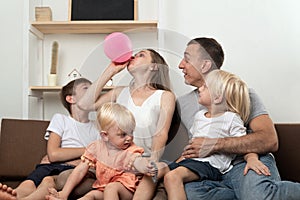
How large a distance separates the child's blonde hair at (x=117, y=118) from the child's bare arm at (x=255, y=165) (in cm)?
48

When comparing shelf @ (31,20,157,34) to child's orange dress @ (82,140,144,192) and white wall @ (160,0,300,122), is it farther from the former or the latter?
child's orange dress @ (82,140,144,192)

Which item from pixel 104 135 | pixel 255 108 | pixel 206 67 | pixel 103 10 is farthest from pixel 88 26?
pixel 255 108

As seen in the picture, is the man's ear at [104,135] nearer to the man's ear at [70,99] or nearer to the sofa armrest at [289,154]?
the man's ear at [70,99]

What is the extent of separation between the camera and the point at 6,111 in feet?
9.77

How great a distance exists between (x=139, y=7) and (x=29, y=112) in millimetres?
892

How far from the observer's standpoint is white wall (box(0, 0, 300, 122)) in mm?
2934

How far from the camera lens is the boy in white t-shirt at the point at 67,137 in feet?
7.06

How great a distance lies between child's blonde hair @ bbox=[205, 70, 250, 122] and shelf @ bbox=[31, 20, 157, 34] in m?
0.72

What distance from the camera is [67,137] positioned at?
2.38 m

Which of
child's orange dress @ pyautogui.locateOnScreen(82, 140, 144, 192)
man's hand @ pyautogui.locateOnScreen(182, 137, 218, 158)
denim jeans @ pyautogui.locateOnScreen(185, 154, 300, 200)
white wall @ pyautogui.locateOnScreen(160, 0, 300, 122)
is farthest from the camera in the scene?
white wall @ pyautogui.locateOnScreen(160, 0, 300, 122)

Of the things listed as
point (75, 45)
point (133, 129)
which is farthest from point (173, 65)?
point (133, 129)

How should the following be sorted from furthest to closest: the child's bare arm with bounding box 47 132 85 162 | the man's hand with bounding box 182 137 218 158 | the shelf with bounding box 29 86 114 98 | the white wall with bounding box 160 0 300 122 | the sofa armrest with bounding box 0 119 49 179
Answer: the white wall with bounding box 160 0 300 122 < the shelf with bounding box 29 86 114 98 < the sofa armrest with bounding box 0 119 49 179 < the child's bare arm with bounding box 47 132 85 162 < the man's hand with bounding box 182 137 218 158

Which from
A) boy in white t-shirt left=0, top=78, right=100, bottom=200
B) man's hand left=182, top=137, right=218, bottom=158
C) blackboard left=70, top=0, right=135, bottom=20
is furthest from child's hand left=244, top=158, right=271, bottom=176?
blackboard left=70, top=0, right=135, bottom=20

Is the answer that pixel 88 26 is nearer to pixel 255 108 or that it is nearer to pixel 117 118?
pixel 117 118
